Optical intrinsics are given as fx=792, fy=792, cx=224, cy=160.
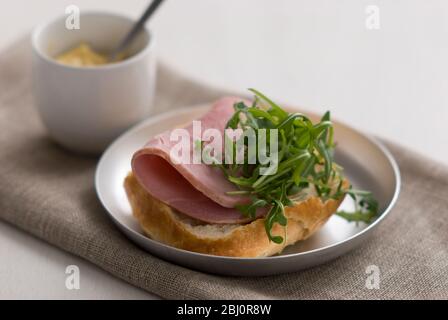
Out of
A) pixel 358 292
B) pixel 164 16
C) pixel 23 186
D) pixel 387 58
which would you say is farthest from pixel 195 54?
pixel 358 292

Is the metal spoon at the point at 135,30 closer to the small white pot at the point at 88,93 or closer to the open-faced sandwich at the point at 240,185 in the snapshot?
the small white pot at the point at 88,93

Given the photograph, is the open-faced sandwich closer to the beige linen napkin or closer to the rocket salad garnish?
the rocket salad garnish

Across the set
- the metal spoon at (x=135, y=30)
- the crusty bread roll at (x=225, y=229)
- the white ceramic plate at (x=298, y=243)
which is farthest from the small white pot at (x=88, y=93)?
the crusty bread roll at (x=225, y=229)

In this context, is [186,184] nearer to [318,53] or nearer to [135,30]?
[135,30]

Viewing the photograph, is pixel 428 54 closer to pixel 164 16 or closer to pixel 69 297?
pixel 164 16

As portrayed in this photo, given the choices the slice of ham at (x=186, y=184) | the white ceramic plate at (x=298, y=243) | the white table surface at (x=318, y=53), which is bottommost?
the white table surface at (x=318, y=53)

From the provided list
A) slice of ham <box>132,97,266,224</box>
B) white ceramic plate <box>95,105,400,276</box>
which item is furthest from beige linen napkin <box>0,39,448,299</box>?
slice of ham <box>132,97,266,224</box>

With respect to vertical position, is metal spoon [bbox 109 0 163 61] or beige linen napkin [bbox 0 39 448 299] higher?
metal spoon [bbox 109 0 163 61]
